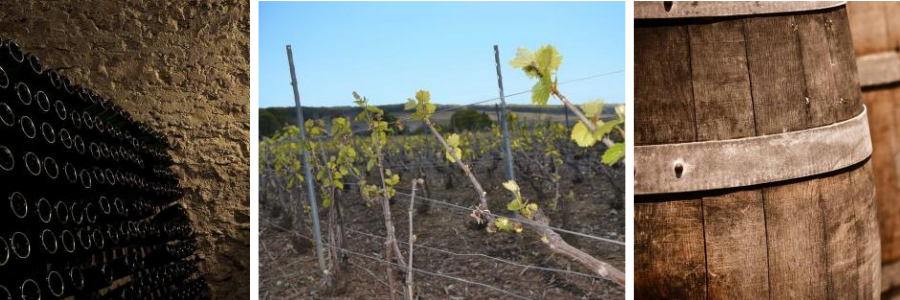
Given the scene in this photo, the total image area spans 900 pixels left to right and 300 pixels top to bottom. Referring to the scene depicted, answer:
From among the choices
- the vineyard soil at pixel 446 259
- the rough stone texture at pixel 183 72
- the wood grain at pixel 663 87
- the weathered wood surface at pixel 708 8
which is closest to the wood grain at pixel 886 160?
the weathered wood surface at pixel 708 8

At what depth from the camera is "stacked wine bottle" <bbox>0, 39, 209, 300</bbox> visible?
2.82 ft

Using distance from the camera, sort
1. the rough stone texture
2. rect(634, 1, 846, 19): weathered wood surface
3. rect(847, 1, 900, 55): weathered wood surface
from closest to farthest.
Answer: rect(634, 1, 846, 19): weathered wood surface → rect(847, 1, 900, 55): weathered wood surface → the rough stone texture

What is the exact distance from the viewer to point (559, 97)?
33.9 inches

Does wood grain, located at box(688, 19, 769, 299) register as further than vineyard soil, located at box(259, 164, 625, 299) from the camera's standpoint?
No

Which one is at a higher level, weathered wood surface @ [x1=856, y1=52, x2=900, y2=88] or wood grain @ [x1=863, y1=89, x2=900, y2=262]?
weathered wood surface @ [x1=856, y1=52, x2=900, y2=88]

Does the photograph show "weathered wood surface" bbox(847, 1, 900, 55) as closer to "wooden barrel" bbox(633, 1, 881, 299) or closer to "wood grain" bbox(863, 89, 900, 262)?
"wood grain" bbox(863, 89, 900, 262)

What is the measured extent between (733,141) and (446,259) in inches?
71.5

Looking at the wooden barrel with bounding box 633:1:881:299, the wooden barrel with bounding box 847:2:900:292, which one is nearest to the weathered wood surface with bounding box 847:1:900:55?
the wooden barrel with bounding box 847:2:900:292

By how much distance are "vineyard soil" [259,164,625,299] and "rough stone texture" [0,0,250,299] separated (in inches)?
10.5

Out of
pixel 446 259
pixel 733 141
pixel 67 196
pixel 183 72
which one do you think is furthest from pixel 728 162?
pixel 183 72

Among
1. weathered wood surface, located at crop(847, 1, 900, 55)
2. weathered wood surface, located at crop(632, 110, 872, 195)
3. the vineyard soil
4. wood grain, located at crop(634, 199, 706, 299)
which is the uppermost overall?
weathered wood surface, located at crop(847, 1, 900, 55)

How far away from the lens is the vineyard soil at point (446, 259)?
2338mm

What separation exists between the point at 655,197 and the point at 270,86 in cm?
75

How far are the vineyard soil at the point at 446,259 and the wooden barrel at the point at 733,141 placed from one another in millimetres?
1492
